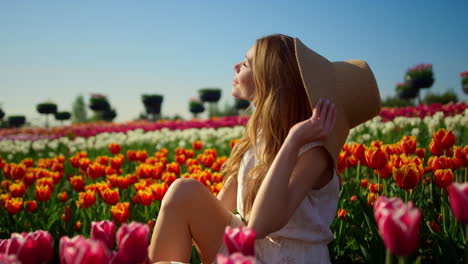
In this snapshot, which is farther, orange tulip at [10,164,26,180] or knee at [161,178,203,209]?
orange tulip at [10,164,26,180]

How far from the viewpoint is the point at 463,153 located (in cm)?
229

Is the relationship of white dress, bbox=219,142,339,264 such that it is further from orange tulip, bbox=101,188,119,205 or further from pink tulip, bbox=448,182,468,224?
orange tulip, bbox=101,188,119,205

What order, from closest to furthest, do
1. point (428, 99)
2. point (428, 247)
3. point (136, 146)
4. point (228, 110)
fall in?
point (428, 247)
point (136, 146)
point (428, 99)
point (228, 110)

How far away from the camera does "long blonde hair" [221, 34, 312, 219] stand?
6.32 feet

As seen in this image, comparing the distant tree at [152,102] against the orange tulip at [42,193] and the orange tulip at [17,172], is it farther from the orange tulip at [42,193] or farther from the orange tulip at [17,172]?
the orange tulip at [42,193]

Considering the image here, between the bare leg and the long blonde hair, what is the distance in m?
0.20

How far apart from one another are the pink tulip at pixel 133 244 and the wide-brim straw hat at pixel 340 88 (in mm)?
944

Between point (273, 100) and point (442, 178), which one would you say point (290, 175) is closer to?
point (273, 100)

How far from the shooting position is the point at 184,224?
5.94ft

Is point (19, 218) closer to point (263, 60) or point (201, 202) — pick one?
point (201, 202)

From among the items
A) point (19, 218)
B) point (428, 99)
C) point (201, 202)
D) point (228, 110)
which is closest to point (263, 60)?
point (201, 202)

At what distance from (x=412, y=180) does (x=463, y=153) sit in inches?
18.7

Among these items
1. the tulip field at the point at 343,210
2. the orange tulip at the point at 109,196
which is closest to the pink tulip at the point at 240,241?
the tulip field at the point at 343,210

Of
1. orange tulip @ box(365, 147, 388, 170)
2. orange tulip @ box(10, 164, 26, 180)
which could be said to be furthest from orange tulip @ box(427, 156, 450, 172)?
orange tulip @ box(10, 164, 26, 180)
